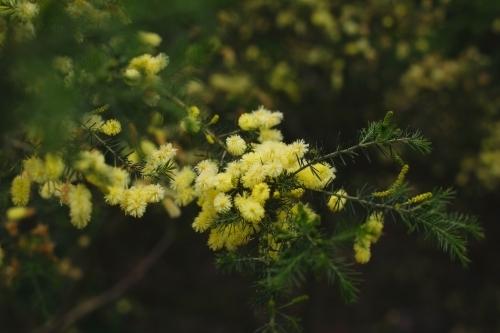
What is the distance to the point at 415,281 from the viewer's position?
584 cm

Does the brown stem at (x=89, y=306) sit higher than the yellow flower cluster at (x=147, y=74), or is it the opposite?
the yellow flower cluster at (x=147, y=74)

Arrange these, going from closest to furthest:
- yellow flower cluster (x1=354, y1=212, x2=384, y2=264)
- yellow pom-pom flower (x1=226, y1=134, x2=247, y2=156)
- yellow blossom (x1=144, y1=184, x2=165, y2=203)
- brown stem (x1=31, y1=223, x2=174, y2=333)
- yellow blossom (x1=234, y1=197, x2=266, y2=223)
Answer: yellow flower cluster (x1=354, y1=212, x2=384, y2=264), yellow blossom (x1=234, y1=197, x2=266, y2=223), yellow blossom (x1=144, y1=184, x2=165, y2=203), yellow pom-pom flower (x1=226, y1=134, x2=247, y2=156), brown stem (x1=31, y1=223, x2=174, y2=333)

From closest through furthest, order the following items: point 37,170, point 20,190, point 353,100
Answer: point 37,170, point 20,190, point 353,100

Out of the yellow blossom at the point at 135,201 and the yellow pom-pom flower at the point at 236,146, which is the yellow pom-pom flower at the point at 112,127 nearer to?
the yellow blossom at the point at 135,201

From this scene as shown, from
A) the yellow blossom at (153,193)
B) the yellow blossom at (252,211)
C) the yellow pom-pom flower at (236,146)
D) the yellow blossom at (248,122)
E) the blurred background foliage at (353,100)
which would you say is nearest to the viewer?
the yellow blossom at (252,211)

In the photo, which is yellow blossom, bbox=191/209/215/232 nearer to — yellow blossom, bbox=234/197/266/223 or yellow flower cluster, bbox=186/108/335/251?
yellow flower cluster, bbox=186/108/335/251

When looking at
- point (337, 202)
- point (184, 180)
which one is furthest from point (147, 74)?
point (337, 202)

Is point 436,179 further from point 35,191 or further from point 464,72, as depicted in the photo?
point 35,191

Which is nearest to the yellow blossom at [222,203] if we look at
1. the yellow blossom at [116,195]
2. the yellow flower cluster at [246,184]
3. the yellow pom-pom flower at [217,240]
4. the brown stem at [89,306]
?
the yellow flower cluster at [246,184]

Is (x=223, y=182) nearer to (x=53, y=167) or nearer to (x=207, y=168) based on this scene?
(x=207, y=168)

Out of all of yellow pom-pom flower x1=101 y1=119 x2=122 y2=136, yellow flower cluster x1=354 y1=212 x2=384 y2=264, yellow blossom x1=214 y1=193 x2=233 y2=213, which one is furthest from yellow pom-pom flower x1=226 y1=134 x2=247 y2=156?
yellow flower cluster x1=354 y1=212 x2=384 y2=264

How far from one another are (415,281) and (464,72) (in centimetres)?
272

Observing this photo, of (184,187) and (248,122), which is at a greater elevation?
(248,122)

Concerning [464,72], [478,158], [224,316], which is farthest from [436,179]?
[224,316]
